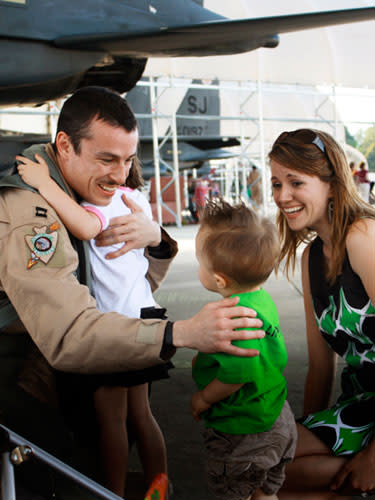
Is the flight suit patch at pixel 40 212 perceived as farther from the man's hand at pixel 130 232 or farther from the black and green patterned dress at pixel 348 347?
the black and green patterned dress at pixel 348 347

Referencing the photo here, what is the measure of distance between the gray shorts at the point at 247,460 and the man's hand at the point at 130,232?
1.97 feet

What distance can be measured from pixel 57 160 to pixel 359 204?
964mm

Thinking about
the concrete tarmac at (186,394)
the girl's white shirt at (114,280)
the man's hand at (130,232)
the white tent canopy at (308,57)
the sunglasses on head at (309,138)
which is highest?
the white tent canopy at (308,57)

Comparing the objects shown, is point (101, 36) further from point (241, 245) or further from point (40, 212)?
point (241, 245)

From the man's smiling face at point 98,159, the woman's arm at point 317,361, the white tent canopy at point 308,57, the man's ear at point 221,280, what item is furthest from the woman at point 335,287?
the white tent canopy at point 308,57

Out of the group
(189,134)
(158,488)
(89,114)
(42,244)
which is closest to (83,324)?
(42,244)

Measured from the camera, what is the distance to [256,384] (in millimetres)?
1293

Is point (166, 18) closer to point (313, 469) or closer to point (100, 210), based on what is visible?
Result: point (100, 210)

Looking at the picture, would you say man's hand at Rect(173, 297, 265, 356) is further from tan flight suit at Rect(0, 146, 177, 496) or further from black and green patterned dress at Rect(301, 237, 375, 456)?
black and green patterned dress at Rect(301, 237, 375, 456)

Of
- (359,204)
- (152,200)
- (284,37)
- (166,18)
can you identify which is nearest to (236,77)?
(284,37)

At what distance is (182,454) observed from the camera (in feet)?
6.70

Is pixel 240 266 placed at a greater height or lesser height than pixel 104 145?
lesser

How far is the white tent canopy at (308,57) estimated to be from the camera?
13.4 metres

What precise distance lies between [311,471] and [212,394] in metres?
0.53
